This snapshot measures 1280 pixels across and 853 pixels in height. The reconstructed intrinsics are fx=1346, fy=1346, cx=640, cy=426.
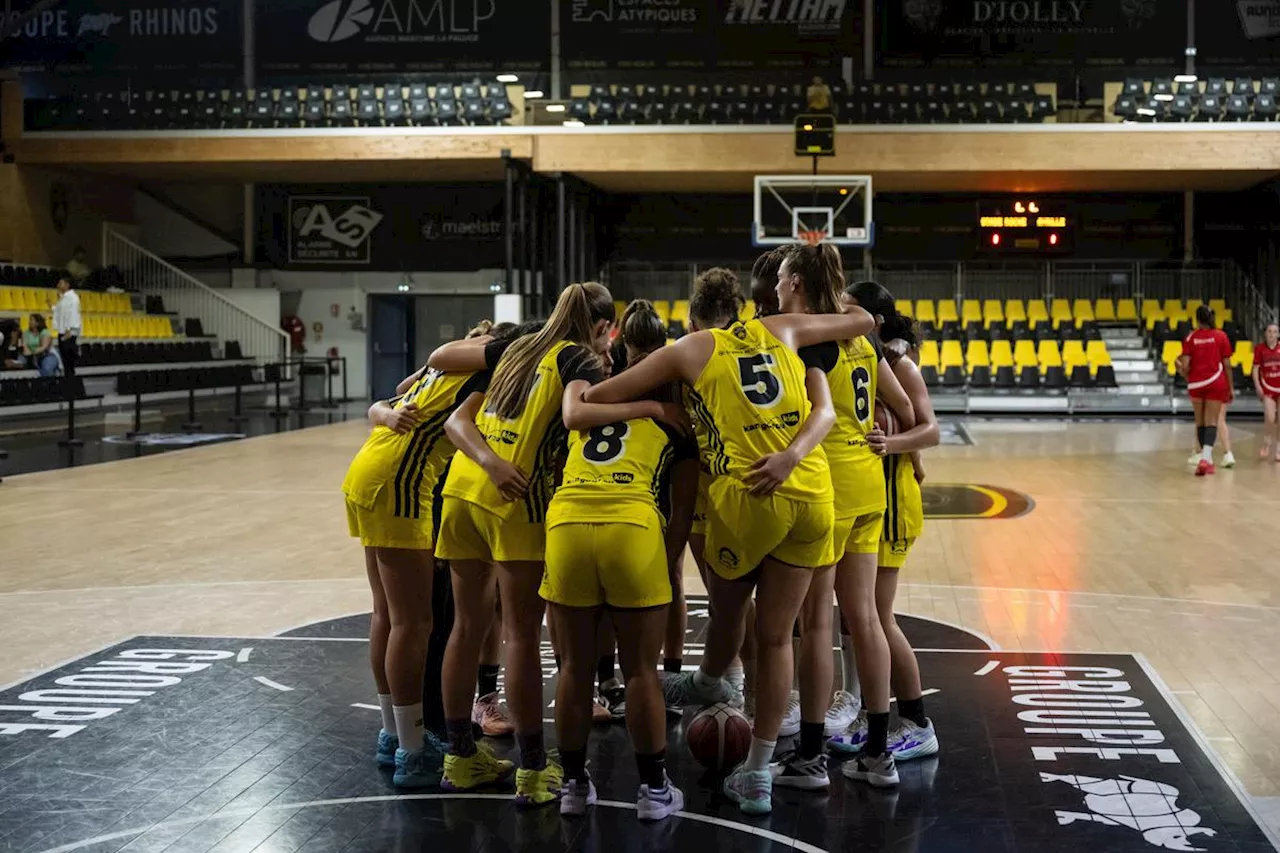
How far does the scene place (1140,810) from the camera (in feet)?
13.3

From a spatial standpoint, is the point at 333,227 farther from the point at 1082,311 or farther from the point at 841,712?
the point at 841,712

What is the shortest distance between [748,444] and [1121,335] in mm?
21749

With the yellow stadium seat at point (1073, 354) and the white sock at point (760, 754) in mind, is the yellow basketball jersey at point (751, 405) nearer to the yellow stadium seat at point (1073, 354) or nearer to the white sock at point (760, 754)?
the white sock at point (760, 754)

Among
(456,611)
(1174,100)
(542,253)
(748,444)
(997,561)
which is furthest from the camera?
(542,253)

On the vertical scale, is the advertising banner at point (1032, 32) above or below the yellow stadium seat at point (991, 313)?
above

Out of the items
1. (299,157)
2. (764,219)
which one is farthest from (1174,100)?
(299,157)

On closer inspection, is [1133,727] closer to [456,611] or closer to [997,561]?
[456,611]

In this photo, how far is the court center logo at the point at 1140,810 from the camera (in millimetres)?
3846

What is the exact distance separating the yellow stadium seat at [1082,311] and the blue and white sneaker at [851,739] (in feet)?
68.3

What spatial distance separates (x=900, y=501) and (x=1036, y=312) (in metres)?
21.0

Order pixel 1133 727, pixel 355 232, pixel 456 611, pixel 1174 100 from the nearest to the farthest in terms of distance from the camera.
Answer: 1. pixel 456 611
2. pixel 1133 727
3. pixel 1174 100
4. pixel 355 232

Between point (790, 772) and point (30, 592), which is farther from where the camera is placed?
point (30, 592)

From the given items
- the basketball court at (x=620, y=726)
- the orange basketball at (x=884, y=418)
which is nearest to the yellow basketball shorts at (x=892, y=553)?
the orange basketball at (x=884, y=418)

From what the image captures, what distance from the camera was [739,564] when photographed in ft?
13.1
